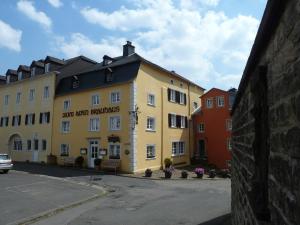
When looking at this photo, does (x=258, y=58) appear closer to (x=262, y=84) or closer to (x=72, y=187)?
(x=262, y=84)

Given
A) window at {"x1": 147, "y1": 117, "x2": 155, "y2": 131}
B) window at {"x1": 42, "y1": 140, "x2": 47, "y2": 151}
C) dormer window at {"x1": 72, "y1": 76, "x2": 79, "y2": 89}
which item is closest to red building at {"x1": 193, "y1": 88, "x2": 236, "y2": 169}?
window at {"x1": 147, "y1": 117, "x2": 155, "y2": 131}

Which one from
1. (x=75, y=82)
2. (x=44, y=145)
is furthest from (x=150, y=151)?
(x=44, y=145)

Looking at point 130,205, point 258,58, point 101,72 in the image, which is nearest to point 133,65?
point 101,72

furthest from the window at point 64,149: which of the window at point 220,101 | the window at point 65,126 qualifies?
the window at point 220,101

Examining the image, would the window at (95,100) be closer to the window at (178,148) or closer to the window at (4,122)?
the window at (178,148)

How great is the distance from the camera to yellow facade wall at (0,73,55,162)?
4053cm

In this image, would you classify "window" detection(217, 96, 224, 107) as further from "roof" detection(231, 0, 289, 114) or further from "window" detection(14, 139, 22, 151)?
"roof" detection(231, 0, 289, 114)

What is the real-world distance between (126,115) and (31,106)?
16468mm

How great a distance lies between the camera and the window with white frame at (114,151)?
32688mm

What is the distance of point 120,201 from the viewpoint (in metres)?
18.2

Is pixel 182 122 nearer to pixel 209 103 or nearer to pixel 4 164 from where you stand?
pixel 209 103

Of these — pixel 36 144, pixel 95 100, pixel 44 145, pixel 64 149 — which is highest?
pixel 95 100

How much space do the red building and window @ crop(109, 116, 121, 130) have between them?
1210 cm

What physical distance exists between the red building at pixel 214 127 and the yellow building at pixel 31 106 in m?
16.3
